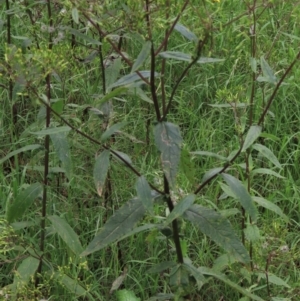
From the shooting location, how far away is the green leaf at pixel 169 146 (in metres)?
1.68

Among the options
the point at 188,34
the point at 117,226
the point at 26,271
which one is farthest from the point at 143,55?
the point at 26,271

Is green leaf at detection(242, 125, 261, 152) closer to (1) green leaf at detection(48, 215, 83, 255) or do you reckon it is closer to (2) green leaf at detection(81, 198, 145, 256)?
(2) green leaf at detection(81, 198, 145, 256)

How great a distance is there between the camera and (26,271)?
7.34 feet

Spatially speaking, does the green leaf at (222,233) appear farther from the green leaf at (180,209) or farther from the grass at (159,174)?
the grass at (159,174)

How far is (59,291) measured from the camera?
2.54 metres

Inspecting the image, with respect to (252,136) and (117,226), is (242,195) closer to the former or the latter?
(252,136)

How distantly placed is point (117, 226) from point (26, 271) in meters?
0.59

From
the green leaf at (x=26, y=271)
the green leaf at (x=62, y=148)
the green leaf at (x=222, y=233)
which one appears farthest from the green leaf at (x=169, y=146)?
the green leaf at (x=26, y=271)

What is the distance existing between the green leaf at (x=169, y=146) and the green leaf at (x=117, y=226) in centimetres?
22

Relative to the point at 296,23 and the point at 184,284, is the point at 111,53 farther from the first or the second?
the point at 296,23

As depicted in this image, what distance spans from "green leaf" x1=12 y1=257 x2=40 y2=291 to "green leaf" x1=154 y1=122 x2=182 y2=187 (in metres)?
0.80

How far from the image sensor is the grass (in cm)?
239

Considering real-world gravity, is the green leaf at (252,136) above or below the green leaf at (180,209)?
above

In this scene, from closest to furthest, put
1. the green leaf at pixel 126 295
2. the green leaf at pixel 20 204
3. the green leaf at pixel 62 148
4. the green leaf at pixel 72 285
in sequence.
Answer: the green leaf at pixel 62 148 → the green leaf at pixel 20 204 → the green leaf at pixel 72 285 → the green leaf at pixel 126 295
